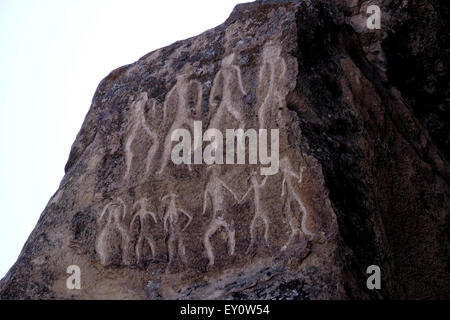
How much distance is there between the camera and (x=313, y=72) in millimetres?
3811

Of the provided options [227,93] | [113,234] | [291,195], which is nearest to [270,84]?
[227,93]

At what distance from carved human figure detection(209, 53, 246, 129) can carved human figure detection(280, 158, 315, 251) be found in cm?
45

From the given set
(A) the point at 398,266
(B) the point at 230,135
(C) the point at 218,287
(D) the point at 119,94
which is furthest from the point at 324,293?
(D) the point at 119,94

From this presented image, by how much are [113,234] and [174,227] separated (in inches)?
15.9

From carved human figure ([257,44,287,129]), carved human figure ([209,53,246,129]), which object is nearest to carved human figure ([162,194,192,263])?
carved human figure ([209,53,246,129])

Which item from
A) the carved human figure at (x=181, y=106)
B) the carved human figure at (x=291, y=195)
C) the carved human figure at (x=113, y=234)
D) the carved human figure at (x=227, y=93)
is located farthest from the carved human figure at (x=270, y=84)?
the carved human figure at (x=113, y=234)

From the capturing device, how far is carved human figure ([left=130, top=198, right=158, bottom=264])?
148 inches

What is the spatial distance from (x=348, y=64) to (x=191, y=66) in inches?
39.4

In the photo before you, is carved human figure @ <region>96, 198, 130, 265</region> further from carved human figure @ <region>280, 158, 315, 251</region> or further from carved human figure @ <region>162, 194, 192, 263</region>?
carved human figure @ <region>280, 158, 315, 251</region>

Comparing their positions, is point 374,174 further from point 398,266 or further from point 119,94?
point 119,94

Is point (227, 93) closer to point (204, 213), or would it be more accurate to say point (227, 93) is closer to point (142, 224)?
point (204, 213)

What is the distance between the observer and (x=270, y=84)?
3779mm
